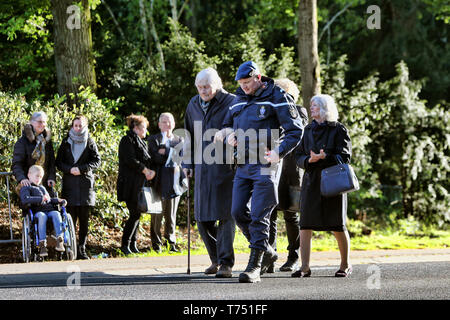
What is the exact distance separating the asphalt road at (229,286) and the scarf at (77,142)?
8.17ft

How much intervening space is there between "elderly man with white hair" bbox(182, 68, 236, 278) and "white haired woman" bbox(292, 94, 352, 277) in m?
0.77

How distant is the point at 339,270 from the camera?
868 centimetres

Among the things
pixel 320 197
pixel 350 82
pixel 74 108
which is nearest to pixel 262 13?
pixel 350 82

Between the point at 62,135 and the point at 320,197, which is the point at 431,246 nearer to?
the point at 320,197

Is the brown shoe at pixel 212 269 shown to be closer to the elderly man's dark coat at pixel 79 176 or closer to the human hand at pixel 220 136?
the human hand at pixel 220 136

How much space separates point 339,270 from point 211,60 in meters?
7.69

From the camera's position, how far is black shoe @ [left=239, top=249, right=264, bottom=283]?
792cm

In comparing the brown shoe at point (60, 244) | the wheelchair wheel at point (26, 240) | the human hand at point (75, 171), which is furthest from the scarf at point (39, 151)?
the brown shoe at point (60, 244)

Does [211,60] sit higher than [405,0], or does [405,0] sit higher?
[405,0]

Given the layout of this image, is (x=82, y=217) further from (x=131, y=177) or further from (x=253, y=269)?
(x=253, y=269)

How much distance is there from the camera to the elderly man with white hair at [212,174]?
332 inches

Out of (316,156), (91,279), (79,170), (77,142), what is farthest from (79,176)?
(316,156)

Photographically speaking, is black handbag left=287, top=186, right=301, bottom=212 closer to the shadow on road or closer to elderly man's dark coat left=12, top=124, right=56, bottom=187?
the shadow on road
